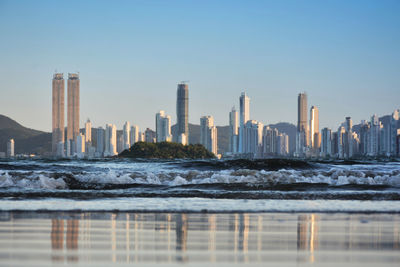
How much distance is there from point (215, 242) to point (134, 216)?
2.81 m

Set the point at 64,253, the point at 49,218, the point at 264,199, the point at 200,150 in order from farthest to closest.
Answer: the point at 200,150 < the point at 264,199 < the point at 49,218 < the point at 64,253

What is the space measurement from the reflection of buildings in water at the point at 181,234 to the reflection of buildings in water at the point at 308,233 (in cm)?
112

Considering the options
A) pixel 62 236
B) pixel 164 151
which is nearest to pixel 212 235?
pixel 62 236

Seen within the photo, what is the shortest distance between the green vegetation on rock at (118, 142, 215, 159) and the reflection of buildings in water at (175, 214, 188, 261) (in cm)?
9050

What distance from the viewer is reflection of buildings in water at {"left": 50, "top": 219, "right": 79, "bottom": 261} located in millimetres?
4956

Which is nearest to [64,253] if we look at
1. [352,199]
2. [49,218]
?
[49,218]

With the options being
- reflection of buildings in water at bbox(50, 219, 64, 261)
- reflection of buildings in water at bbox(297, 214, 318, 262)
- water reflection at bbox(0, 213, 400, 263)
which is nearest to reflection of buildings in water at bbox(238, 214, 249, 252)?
water reflection at bbox(0, 213, 400, 263)

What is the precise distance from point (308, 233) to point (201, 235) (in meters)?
1.27

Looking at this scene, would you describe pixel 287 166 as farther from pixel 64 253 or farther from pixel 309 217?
pixel 64 253

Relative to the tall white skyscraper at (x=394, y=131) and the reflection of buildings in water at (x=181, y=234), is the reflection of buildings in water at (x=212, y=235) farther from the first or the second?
the tall white skyscraper at (x=394, y=131)

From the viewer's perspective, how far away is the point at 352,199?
1177 cm

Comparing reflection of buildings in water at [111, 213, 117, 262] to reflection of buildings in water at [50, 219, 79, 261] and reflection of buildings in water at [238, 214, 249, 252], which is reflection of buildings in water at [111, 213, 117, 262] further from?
reflection of buildings in water at [238, 214, 249, 252]

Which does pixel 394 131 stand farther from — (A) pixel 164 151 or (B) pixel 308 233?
(B) pixel 308 233

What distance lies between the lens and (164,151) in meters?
105
